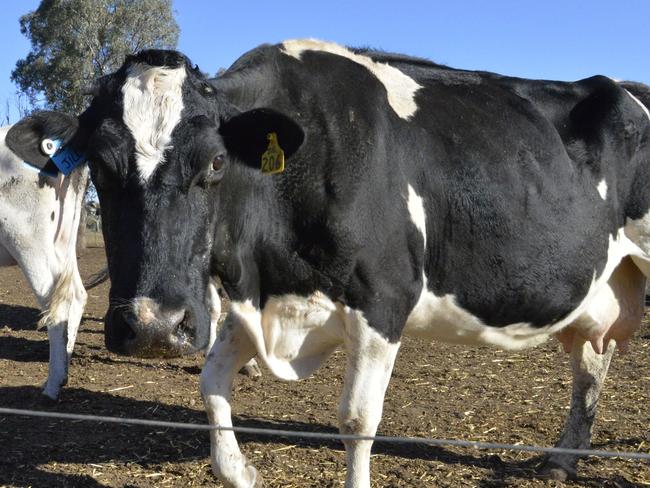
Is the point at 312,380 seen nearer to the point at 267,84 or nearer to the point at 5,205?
the point at 5,205

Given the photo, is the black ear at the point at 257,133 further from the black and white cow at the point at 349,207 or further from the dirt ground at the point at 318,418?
the dirt ground at the point at 318,418

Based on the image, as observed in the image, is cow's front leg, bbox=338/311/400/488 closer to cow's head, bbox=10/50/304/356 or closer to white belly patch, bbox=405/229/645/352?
white belly patch, bbox=405/229/645/352

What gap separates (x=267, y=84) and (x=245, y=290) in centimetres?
101

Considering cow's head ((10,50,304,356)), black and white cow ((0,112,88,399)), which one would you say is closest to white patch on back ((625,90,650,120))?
cow's head ((10,50,304,356))

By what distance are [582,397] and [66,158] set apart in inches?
137

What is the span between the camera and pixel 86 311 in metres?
11.2

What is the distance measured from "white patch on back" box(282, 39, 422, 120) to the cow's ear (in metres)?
1.17

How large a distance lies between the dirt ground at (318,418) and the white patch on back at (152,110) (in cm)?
208

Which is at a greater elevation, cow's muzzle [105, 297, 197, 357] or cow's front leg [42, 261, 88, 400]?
cow's muzzle [105, 297, 197, 357]

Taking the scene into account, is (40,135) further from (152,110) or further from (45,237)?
(45,237)

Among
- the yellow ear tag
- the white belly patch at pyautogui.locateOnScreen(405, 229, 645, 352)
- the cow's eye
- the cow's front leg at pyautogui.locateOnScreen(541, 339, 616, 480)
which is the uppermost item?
the yellow ear tag

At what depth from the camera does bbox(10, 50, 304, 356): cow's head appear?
308 centimetres

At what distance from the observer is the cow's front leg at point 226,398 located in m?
3.96

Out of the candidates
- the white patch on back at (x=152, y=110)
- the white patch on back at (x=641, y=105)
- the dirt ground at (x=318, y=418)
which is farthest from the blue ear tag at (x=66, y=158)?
the white patch on back at (x=641, y=105)
